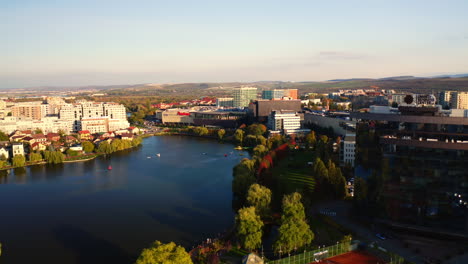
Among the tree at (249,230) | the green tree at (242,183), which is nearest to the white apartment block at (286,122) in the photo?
the green tree at (242,183)

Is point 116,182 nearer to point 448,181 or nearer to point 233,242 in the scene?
point 233,242

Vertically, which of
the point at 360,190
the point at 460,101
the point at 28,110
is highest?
the point at 460,101

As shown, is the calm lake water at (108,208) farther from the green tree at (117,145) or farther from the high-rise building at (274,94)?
the high-rise building at (274,94)

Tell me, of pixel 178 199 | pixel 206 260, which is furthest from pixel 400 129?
pixel 178 199

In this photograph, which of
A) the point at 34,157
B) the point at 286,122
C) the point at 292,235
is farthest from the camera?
the point at 286,122

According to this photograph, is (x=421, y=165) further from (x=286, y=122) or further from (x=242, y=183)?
(x=286, y=122)

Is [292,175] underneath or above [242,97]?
underneath

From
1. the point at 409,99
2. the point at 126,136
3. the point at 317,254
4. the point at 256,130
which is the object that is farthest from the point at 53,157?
the point at 409,99

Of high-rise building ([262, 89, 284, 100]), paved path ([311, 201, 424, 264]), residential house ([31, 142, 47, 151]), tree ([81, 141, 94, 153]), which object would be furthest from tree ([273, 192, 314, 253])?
high-rise building ([262, 89, 284, 100])
